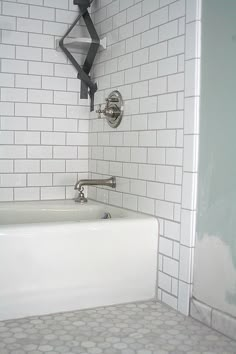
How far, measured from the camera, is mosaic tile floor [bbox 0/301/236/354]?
163cm

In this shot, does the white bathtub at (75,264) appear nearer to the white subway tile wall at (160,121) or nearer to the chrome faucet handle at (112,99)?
the white subway tile wall at (160,121)

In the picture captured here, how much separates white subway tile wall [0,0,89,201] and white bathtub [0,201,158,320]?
0.78 m

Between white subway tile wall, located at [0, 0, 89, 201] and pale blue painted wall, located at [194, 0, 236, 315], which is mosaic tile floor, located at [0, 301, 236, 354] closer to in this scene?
pale blue painted wall, located at [194, 0, 236, 315]

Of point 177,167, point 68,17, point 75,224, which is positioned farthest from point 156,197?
point 68,17

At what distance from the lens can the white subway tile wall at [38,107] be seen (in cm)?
265

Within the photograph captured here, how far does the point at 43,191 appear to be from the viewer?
2795 millimetres

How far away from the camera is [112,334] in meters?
1.75

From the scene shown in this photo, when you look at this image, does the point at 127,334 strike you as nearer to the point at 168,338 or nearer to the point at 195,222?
the point at 168,338

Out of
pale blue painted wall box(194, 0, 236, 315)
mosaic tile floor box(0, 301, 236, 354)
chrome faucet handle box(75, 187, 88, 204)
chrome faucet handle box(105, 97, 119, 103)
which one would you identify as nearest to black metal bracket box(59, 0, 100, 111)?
chrome faucet handle box(105, 97, 119, 103)

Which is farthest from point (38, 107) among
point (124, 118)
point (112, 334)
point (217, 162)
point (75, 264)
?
point (112, 334)

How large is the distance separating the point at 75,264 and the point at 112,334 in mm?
357

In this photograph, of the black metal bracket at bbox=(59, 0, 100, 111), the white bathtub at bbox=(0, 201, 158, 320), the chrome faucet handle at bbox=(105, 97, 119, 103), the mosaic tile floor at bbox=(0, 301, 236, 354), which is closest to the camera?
the mosaic tile floor at bbox=(0, 301, 236, 354)

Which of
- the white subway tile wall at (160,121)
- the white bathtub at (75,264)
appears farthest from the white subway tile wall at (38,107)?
the white bathtub at (75,264)

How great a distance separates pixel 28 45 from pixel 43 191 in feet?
2.79
